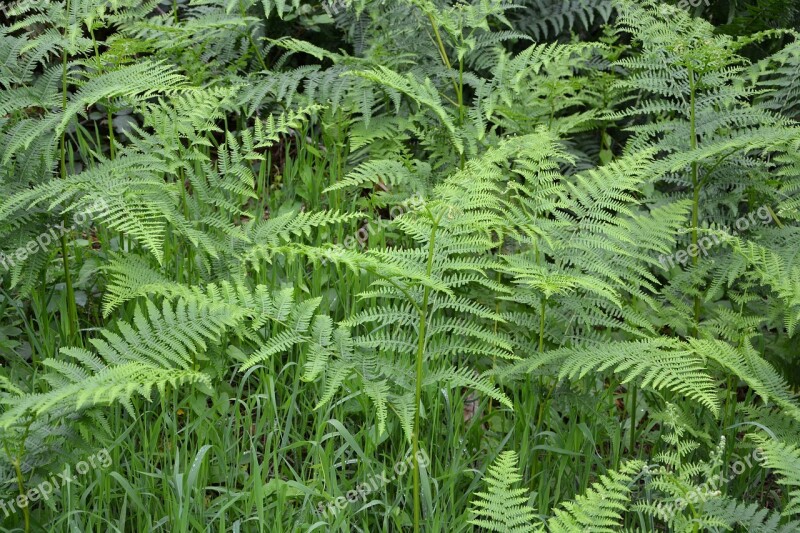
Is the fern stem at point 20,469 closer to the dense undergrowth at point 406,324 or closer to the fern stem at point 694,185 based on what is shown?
the dense undergrowth at point 406,324

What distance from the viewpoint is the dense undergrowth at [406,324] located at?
9.02ft

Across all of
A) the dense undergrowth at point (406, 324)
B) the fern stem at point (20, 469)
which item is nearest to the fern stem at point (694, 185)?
the dense undergrowth at point (406, 324)

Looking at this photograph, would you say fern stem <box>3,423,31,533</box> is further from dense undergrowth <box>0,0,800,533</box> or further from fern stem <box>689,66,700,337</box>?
fern stem <box>689,66,700,337</box>

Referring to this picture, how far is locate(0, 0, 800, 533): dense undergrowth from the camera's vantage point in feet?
9.02

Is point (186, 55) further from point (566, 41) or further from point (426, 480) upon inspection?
point (426, 480)

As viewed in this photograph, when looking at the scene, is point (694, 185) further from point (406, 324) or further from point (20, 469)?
point (20, 469)

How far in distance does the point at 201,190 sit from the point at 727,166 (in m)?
2.21

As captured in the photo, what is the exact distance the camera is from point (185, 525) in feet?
9.08

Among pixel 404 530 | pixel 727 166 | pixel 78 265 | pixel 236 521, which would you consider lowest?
pixel 404 530

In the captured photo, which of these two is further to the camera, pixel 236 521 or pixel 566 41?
pixel 566 41

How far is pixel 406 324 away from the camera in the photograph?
3.07 m

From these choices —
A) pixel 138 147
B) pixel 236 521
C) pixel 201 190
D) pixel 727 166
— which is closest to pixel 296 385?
pixel 236 521

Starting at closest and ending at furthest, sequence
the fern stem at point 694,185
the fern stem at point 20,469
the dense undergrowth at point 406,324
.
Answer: the fern stem at point 20,469
the dense undergrowth at point 406,324
the fern stem at point 694,185

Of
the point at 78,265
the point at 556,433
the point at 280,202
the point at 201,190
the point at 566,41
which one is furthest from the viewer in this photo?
the point at 566,41
